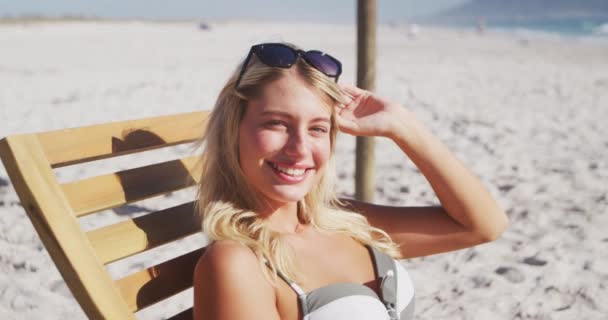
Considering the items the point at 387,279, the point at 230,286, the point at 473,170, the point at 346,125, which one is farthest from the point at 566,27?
the point at 230,286

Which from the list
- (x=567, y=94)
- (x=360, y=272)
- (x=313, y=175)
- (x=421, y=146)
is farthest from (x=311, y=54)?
(x=567, y=94)

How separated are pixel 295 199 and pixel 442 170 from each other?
21.0 inches

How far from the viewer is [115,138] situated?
1.82 meters

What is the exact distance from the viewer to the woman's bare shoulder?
4.48 ft

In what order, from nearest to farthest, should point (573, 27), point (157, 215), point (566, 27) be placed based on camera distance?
point (157, 215) → point (573, 27) → point (566, 27)

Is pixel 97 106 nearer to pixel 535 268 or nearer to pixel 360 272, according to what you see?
pixel 535 268

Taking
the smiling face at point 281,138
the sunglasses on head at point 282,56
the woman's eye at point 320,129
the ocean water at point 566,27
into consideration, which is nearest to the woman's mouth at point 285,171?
the smiling face at point 281,138

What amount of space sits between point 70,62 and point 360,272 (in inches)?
576

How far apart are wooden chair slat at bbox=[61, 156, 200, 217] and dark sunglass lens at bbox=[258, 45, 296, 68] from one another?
51 centimetres

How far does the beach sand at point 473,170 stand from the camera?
117 inches

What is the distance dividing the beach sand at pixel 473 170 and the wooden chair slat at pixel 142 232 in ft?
2.45

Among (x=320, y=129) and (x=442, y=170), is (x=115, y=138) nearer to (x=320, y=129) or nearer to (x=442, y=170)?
(x=320, y=129)

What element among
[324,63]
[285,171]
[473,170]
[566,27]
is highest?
[324,63]

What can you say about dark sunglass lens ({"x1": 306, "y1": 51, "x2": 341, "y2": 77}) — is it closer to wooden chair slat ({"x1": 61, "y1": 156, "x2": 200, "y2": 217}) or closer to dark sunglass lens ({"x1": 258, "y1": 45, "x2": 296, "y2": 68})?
dark sunglass lens ({"x1": 258, "y1": 45, "x2": 296, "y2": 68})
